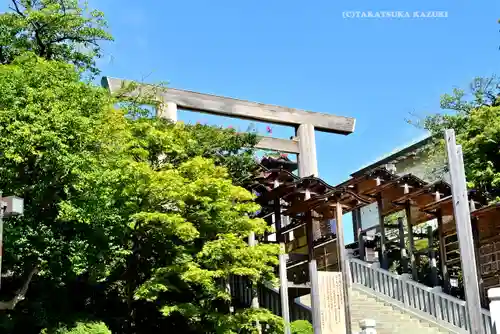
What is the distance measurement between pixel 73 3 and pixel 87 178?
6.01m

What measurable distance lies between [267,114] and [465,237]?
10810 millimetres

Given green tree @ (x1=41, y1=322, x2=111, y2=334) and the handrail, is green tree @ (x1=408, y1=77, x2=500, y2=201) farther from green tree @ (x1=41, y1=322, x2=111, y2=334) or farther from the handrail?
green tree @ (x1=41, y1=322, x2=111, y2=334)

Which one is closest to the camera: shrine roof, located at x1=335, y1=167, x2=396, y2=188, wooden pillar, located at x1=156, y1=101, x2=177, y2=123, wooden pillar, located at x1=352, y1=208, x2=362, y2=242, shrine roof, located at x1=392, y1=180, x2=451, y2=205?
wooden pillar, located at x1=156, y1=101, x2=177, y2=123

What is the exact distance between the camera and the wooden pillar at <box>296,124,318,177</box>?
66.4 feet

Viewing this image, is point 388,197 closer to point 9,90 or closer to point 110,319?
point 110,319

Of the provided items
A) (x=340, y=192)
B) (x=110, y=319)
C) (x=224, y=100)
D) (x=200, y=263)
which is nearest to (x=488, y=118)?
(x=340, y=192)

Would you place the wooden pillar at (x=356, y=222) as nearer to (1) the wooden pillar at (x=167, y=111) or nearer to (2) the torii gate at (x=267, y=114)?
(2) the torii gate at (x=267, y=114)

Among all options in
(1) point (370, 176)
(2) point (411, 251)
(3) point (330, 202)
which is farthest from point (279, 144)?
(2) point (411, 251)

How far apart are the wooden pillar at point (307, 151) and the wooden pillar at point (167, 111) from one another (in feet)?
13.6

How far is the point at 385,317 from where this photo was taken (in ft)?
55.6

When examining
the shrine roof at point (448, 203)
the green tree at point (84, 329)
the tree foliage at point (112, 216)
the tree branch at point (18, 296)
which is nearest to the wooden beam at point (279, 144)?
the tree foliage at point (112, 216)

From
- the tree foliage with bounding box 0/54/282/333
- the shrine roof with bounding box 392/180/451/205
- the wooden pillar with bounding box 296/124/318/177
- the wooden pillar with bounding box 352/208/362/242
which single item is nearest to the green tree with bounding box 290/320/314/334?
the tree foliage with bounding box 0/54/282/333

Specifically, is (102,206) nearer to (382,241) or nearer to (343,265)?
(343,265)

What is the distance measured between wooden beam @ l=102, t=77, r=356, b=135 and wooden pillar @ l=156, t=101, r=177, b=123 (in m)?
0.12
